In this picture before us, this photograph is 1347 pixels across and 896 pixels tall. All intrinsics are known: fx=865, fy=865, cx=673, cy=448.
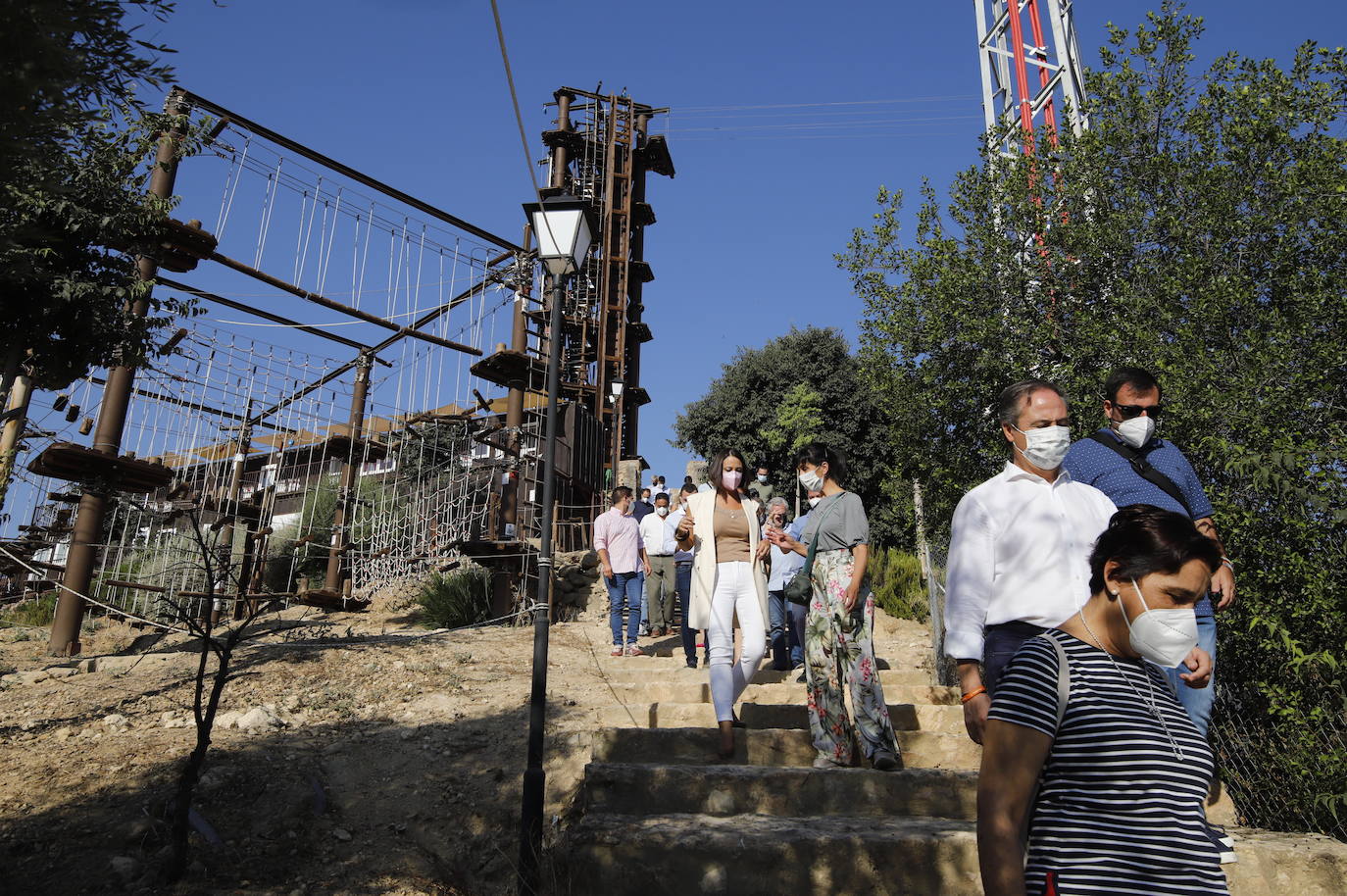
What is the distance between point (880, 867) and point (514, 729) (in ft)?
10.4

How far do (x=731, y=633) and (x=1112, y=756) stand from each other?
11.1ft

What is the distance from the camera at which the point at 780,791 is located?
14.1 ft

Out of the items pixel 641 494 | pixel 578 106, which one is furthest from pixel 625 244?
pixel 641 494

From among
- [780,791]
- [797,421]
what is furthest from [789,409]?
[780,791]

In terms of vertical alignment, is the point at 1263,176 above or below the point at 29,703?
above

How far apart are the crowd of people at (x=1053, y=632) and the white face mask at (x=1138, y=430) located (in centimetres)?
1

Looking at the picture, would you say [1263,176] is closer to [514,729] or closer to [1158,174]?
[1158,174]

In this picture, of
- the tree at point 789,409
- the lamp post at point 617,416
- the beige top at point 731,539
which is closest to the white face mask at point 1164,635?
the beige top at point 731,539

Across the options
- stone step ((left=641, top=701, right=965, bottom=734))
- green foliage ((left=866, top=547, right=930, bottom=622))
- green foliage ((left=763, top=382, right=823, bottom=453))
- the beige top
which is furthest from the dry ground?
green foliage ((left=763, top=382, right=823, bottom=453))

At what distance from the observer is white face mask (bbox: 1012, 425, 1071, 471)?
2912 mm

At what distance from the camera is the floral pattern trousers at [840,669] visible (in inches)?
179

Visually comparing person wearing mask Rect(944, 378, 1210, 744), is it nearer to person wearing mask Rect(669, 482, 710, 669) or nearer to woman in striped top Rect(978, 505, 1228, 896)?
woman in striped top Rect(978, 505, 1228, 896)

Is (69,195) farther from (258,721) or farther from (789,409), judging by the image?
(789,409)

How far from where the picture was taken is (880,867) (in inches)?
135
